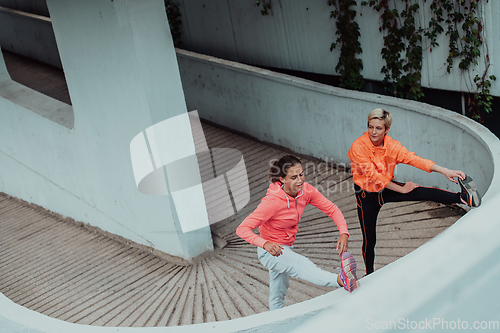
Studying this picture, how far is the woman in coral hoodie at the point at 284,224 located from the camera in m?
3.61

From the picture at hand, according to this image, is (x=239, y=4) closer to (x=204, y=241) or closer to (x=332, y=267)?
(x=204, y=241)

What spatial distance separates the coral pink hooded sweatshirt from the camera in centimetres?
364

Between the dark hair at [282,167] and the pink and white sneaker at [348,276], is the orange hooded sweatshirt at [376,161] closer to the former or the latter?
the dark hair at [282,167]

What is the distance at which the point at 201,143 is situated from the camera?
32.9ft

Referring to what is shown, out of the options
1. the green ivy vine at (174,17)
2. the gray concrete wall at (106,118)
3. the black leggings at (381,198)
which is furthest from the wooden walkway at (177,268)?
the green ivy vine at (174,17)

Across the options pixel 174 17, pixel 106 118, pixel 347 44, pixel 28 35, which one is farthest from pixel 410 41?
pixel 28 35

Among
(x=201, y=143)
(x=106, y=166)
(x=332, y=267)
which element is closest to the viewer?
(x=332, y=267)

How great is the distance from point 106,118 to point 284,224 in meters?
3.50

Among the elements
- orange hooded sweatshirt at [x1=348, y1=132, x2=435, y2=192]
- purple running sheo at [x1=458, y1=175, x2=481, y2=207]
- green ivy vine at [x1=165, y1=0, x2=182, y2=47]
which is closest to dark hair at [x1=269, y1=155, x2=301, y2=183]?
orange hooded sweatshirt at [x1=348, y1=132, x2=435, y2=192]

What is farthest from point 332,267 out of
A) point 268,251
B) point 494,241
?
point 494,241

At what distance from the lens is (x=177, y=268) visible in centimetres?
658

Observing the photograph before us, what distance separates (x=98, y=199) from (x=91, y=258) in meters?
0.91

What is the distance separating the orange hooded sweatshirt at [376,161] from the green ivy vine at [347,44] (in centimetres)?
438

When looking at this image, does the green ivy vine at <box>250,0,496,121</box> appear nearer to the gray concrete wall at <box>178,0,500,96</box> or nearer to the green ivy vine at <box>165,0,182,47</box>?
the gray concrete wall at <box>178,0,500,96</box>
